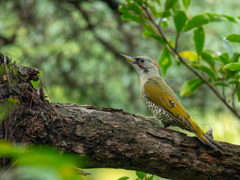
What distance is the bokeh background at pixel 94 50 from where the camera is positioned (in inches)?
149

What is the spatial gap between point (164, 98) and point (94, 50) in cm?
196

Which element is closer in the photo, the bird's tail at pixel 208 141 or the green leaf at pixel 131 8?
the bird's tail at pixel 208 141

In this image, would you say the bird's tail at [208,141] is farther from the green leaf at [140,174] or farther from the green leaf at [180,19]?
the green leaf at [180,19]

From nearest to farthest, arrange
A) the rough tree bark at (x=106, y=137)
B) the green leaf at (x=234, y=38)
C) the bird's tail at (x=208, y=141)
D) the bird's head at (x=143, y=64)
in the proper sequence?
the rough tree bark at (x=106, y=137) < the green leaf at (x=234, y=38) < the bird's tail at (x=208, y=141) < the bird's head at (x=143, y=64)

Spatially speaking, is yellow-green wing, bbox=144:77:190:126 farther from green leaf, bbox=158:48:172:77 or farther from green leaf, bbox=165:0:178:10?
green leaf, bbox=165:0:178:10

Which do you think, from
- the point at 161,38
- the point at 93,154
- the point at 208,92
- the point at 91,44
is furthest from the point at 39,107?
the point at 208,92

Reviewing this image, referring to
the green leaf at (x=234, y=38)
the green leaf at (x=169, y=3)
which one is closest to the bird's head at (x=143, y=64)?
the green leaf at (x=169, y=3)

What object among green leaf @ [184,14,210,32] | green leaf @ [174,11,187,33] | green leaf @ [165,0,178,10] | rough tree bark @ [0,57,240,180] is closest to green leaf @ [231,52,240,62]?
green leaf @ [184,14,210,32]

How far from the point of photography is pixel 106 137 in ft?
5.70

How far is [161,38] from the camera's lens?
2803 mm

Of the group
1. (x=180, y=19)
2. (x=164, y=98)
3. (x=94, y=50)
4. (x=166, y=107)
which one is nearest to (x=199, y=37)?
(x=180, y=19)

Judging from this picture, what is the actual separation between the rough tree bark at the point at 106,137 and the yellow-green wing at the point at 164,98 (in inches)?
13.9

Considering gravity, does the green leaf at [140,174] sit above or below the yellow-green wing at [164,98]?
below

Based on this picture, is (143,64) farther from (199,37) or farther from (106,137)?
(106,137)
